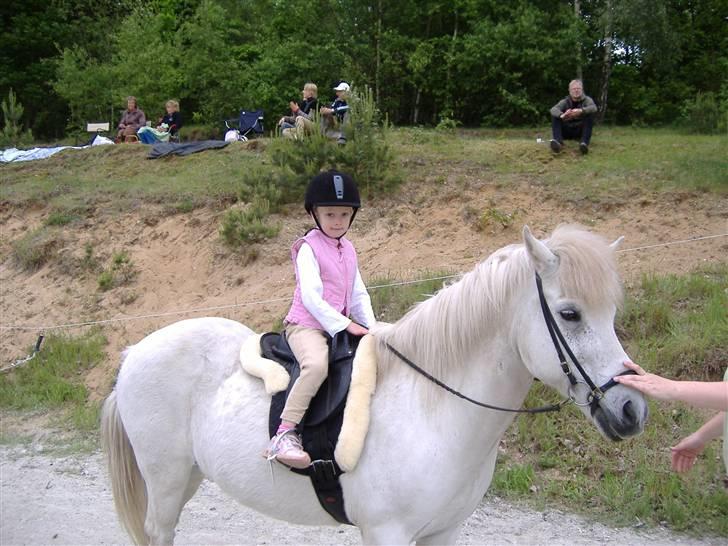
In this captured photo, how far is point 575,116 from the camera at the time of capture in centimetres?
1117

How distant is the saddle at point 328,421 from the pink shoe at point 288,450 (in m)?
0.06

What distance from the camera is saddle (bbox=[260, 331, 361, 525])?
3.03 meters

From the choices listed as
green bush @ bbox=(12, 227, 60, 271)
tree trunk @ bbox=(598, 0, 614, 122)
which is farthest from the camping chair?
tree trunk @ bbox=(598, 0, 614, 122)

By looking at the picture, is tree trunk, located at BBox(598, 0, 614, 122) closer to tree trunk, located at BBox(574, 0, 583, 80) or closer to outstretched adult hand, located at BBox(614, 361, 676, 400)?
tree trunk, located at BBox(574, 0, 583, 80)

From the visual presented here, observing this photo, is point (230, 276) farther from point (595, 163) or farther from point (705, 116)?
point (705, 116)

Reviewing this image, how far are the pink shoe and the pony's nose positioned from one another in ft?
4.67

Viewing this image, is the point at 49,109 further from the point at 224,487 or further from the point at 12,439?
the point at 224,487

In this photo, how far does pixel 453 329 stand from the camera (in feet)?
9.59

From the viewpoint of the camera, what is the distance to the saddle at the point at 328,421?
3029 millimetres

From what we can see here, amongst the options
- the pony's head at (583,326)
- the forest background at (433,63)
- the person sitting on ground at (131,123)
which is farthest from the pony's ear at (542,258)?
the forest background at (433,63)

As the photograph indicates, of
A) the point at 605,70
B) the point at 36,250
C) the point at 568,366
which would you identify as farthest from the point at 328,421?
the point at 605,70

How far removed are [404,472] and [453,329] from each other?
0.69 metres

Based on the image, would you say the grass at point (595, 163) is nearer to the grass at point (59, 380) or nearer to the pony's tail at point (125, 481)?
the grass at point (59, 380)

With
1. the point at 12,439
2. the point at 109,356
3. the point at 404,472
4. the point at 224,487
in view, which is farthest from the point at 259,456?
the point at 109,356
